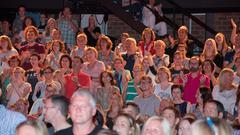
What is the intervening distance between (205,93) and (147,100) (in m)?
0.95

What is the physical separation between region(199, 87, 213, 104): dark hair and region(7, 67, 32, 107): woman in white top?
121 inches

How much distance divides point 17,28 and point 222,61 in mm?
5642

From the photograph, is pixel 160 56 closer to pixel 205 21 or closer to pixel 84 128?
pixel 205 21

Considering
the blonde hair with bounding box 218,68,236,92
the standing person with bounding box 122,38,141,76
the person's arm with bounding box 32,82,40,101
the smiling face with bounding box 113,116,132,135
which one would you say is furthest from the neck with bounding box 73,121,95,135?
the standing person with bounding box 122,38,141,76

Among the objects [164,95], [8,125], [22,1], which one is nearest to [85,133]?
[8,125]

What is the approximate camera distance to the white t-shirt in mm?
11875

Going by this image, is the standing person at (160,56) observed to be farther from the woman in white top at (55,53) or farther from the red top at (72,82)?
the woman in white top at (55,53)

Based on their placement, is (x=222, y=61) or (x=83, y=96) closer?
(x=83, y=96)

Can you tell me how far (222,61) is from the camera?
45.2 ft

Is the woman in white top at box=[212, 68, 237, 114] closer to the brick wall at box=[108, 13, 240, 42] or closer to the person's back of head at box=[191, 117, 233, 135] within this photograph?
the person's back of head at box=[191, 117, 233, 135]

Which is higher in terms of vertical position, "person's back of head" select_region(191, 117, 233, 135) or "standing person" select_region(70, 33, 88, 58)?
"standing person" select_region(70, 33, 88, 58)

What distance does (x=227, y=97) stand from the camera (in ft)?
39.2

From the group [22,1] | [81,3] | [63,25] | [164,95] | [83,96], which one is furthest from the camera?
[22,1]

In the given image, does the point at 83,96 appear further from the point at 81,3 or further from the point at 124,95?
the point at 81,3
